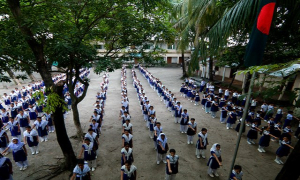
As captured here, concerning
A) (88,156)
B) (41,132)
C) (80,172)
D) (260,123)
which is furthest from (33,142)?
(260,123)

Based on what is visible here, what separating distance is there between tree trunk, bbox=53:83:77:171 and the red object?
5.00 meters

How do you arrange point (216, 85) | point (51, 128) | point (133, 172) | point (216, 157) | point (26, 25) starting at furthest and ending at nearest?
point (216, 85)
point (51, 128)
point (216, 157)
point (133, 172)
point (26, 25)

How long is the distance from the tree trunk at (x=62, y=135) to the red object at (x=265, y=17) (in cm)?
500

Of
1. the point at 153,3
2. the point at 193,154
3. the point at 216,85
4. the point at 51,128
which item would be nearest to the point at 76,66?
the point at 153,3

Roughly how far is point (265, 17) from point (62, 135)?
241 inches

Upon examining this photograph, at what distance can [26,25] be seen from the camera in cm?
435

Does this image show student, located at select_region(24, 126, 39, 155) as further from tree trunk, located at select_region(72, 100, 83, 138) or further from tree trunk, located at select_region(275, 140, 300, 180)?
tree trunk, located at select_region(275, 140, 300, 180)

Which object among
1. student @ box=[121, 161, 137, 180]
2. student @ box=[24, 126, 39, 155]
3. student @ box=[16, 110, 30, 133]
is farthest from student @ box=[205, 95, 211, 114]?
student @ box=[16, 110, 30, 133]

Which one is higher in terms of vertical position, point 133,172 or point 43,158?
point 133,172

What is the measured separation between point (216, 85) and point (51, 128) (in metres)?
16.7

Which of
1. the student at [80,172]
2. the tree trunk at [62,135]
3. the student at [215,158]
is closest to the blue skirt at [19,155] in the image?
the tree trunk at [62,135]

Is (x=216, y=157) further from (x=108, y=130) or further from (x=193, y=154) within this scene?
(x=108, y=130)

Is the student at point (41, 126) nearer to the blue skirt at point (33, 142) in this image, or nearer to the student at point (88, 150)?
the blue skirt at point (33, 142)

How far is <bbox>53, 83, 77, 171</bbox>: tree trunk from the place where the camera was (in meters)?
4.81
